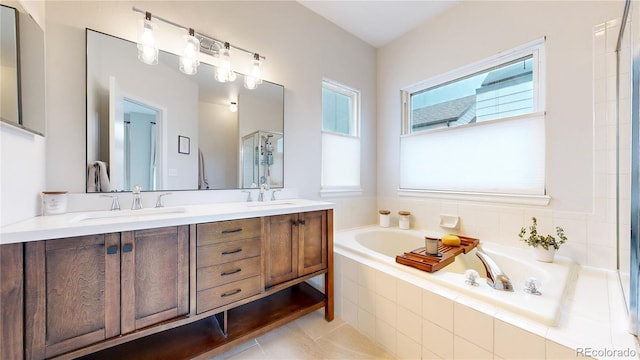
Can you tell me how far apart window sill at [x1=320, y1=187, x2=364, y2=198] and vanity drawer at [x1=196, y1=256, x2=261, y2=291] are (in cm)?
112

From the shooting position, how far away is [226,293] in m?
1.28

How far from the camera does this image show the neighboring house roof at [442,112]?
7.36 feet

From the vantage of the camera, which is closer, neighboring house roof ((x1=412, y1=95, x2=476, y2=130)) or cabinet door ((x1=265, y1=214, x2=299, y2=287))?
cabinet door ((x1=265, y1=214, x2=299, y2=287))

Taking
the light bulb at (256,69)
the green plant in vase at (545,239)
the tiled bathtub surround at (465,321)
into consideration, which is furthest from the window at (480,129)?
the light bulb at (256,69)

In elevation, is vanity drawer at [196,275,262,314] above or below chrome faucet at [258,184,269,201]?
below

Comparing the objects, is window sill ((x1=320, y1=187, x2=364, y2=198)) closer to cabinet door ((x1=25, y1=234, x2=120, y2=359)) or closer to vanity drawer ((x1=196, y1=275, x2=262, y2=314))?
vanity drawer ((x1=196, y1=275, x2=262, y2=314))

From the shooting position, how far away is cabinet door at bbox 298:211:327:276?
1628mm

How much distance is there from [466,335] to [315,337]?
94cm

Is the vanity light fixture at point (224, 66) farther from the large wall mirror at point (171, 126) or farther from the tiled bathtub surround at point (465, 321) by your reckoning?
the tiled bathtub surround at point (465, 321)

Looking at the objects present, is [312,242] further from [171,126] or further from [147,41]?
[147,41]

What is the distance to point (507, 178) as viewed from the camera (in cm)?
192

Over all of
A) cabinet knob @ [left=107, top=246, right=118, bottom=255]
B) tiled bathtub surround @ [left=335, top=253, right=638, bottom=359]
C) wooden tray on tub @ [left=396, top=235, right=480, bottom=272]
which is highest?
cabinet knob @ [left=107, top=246, right=118, bottom=255]

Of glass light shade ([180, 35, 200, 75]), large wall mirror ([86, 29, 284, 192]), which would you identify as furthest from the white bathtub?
glass light shade ([180, 35, 200, 75])

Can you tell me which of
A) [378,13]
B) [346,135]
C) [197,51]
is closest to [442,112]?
[346,135]
